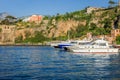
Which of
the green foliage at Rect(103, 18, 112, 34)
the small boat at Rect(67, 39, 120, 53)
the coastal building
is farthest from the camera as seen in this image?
the green foliage at Rect(103, 18, 112, 34)

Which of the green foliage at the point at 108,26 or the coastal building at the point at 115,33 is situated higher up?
the green foliage at the point at 108,26

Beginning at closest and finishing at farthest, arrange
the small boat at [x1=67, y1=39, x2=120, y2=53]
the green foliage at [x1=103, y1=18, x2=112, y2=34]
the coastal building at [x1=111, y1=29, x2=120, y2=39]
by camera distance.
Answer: the small boat at [x1=67, y1=39, x2=120, y2=53]
the coastal building at [x1=111, y1=29, x2=120, y2=39]
the green foliage at [x1=103, y1=18, x2=112, y2=34]

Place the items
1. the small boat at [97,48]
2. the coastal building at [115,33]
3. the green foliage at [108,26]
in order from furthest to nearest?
1. the green foliage at [108,26]
2. the coastal building at [115,33]
3. the small boat at [97,48]

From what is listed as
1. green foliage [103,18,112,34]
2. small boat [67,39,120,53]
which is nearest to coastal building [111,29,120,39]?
green foliage [103,18,112,34]

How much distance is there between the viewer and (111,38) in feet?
497

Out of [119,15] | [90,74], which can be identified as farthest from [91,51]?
[119,15]

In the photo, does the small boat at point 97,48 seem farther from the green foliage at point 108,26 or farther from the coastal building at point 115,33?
the green foliage at point 108,26

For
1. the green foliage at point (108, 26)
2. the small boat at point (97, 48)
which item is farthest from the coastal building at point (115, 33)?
the small boat at point (97, 48)

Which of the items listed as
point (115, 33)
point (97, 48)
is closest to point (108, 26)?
point (115, 33)

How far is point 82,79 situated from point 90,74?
4.45 metres

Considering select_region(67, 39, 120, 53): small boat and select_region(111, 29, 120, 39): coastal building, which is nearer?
select_region(67, 39, 120, 53): small boat

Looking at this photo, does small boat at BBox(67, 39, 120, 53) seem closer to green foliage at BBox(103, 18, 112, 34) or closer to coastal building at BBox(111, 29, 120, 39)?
coastal building at BBox(111, 29, 120, 39)

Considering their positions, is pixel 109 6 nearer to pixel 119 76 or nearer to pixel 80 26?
pixel 80 26

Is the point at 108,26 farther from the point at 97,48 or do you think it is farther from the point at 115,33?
the point at 97,48
